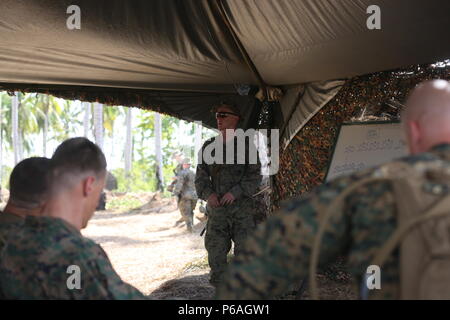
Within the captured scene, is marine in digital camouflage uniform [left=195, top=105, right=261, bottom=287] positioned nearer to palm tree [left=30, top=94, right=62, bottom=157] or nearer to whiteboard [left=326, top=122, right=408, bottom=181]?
whiteboard [left=326, top=122, right=408, bottom=181]

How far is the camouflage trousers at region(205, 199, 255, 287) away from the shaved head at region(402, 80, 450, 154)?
12.2ft

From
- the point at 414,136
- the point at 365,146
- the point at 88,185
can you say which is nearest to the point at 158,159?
the point at 365,146

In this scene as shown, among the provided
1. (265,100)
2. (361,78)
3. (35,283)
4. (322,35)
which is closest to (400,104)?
(361,78)

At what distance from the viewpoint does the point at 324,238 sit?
54.7 inches

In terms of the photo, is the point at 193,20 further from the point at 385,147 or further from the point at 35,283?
the point at 35,283

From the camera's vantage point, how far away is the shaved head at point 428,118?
4.71ft

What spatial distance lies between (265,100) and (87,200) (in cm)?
424

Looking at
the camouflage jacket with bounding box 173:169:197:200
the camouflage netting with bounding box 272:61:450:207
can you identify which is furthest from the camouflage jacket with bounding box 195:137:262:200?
the camouflage jacket with bounding box 173:169:197:200

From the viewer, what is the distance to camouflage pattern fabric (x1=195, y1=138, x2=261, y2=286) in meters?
5.14

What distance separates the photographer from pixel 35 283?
1.76 m

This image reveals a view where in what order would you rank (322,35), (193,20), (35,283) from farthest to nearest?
(193,20)
(322,35)
(35,283)

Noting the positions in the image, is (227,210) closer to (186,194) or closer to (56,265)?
(56,265)

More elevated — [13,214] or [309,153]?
[309,153]

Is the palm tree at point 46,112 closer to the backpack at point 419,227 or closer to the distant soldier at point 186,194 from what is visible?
the distant soldier at point 186,194
